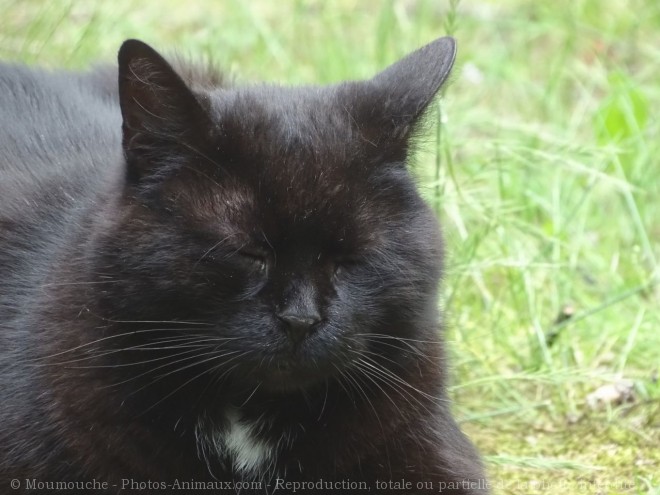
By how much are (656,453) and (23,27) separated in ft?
8.20

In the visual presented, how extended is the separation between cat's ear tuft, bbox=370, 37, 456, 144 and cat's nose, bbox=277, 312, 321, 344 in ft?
1.31

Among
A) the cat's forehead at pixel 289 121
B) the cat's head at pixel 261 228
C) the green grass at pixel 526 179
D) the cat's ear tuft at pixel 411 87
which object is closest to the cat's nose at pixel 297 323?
the cat's head at pixel 261 228

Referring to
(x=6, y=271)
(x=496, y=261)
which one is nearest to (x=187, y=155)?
(x=6, y=271)

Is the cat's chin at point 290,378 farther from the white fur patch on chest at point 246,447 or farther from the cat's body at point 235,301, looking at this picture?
Answer: the white fur patch on chest at point 246,447

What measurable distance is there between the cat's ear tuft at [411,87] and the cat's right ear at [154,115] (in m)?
0.34

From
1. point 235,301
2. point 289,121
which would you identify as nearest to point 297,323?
point 235,301

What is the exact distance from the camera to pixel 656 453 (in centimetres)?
246

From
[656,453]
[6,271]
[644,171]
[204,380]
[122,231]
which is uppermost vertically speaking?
[122,231]

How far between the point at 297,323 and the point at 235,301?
11cm

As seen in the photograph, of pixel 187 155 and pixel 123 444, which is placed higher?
pixel 187 155

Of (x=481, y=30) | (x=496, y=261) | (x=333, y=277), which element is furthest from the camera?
(x=481, y=30)

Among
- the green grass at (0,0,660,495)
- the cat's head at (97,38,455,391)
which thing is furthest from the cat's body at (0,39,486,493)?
the green grass at (0,0,660,495)

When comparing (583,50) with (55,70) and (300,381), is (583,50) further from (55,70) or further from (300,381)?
(300,381)

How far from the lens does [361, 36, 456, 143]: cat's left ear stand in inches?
76.8
